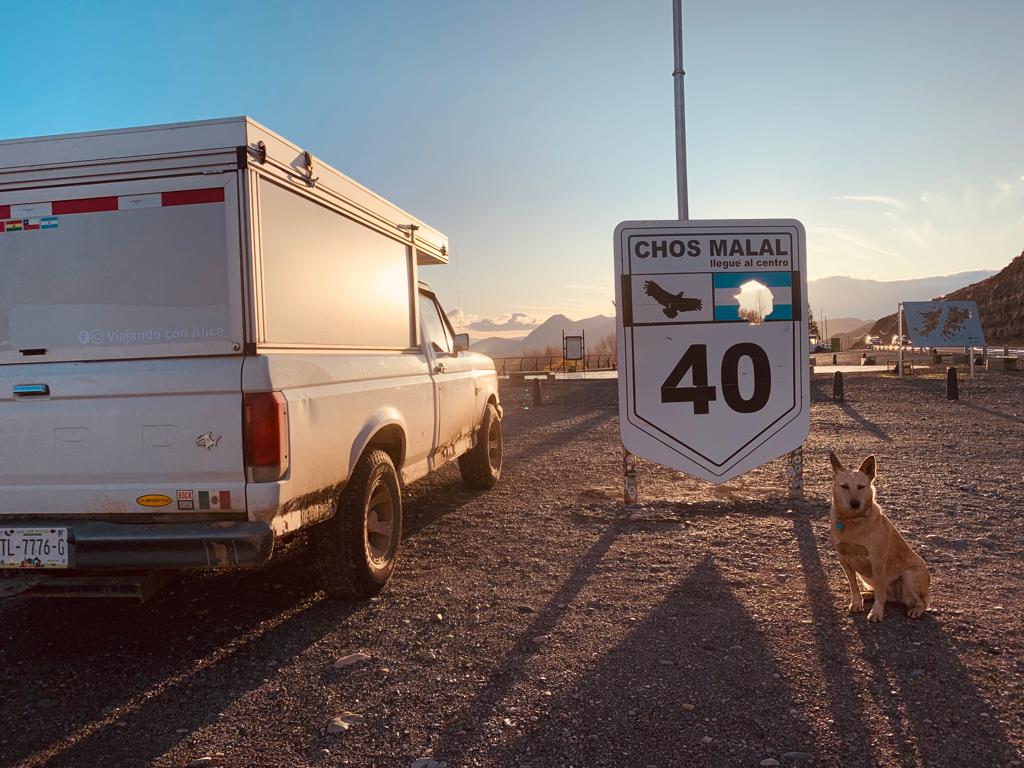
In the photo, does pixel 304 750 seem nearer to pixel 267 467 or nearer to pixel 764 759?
pixel 267 467

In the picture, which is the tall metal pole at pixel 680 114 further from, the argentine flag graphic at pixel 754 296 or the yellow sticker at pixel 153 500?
the yellow sticker at pixel 153 500

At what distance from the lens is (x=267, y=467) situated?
358 cm

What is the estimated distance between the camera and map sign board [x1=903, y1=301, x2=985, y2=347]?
23.9 metres

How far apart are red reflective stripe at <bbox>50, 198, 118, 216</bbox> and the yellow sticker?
153cm

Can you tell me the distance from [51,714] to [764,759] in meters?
3.05

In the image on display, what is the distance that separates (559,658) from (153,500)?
7.21ft

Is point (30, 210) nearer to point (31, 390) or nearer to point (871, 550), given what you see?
point (31, 390)

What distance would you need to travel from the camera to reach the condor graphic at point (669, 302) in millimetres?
6770

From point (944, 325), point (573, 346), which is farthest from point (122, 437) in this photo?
point (573, 346)

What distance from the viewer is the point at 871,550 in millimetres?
3941

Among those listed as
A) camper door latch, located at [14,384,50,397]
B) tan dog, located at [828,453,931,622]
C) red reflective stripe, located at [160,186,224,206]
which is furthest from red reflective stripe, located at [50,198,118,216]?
tan dog, located at [828,453,931,622]

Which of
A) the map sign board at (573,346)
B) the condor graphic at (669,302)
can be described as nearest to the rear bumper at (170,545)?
the condor graphic at (669,302)

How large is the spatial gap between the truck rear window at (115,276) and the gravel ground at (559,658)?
1.68m

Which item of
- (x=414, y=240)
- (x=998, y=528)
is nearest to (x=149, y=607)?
(x=414, y=240)
